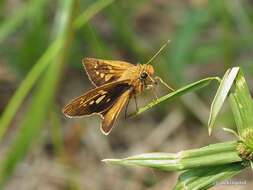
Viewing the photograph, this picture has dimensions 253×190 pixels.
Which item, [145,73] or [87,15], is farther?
[87,15]

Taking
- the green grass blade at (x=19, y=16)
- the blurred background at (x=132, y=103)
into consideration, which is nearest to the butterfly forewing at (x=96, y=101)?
the blurred background at (x=132, y=103)

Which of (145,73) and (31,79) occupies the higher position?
(31,79)

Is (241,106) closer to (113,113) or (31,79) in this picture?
(113,113)

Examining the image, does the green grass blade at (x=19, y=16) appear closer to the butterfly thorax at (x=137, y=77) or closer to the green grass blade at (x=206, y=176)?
the butterfly thorax at (x=137, y=77)

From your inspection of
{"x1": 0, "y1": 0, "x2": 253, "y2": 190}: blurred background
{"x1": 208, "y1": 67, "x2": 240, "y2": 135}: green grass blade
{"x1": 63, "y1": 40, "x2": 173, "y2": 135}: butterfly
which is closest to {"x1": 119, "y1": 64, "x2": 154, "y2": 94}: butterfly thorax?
{"x1": 63, "y1": 40, "x2": 173, "y2": 135}: butterfly

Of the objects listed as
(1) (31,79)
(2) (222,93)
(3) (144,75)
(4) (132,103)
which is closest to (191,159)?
(2) (222,93)

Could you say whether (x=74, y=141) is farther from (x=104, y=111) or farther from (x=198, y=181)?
(x=198, y=181)

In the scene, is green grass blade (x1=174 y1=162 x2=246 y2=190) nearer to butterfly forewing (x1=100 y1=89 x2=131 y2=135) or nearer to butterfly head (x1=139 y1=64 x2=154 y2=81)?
butterfly forewing (x1=100 y1=89 x2=131 y2=135)
